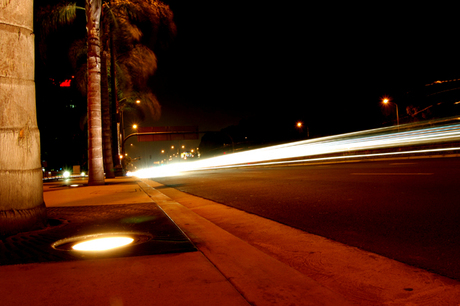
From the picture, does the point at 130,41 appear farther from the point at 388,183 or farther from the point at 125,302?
the point at 125,302

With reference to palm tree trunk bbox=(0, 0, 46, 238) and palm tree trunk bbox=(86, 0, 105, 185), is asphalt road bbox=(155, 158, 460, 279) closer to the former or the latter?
palm tree trunk bbox=(0, 0, 46, 238)

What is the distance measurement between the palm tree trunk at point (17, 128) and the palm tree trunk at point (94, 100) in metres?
9.96

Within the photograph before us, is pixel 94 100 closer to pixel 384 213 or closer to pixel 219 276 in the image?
pixel 384 213

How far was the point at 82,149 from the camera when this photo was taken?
157 feet

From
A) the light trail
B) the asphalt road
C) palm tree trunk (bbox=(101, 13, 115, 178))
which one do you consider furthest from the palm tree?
the asphalt road

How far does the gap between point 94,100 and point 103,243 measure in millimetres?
11469

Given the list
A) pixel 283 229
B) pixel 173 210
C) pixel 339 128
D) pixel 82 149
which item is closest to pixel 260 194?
pixel 173 210

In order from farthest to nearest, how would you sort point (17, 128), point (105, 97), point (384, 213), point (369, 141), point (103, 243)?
point (369, 141), point (105, 97), point (384, 213), point (17, 128), point (103, 243)

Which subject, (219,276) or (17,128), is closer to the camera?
(219,276)

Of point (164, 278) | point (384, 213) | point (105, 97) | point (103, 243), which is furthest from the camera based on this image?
point (105, 97)

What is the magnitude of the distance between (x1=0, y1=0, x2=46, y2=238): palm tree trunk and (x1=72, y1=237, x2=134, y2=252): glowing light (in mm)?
1083

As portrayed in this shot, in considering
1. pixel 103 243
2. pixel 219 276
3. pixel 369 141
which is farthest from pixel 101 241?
pixel 369 141

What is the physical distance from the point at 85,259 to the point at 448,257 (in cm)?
377

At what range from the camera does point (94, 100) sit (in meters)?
14.8
